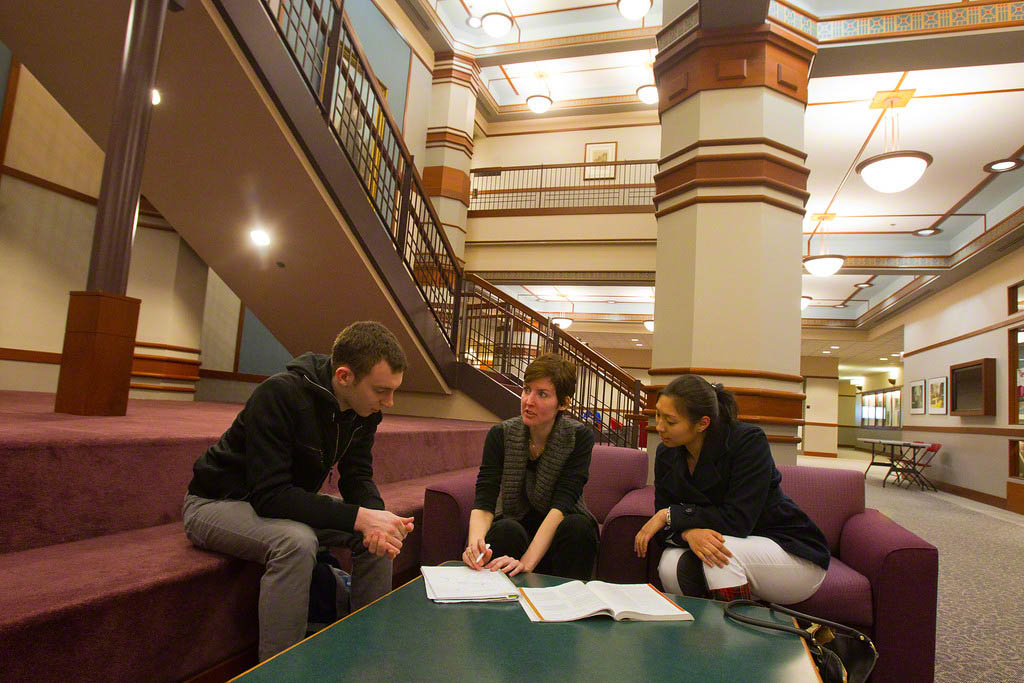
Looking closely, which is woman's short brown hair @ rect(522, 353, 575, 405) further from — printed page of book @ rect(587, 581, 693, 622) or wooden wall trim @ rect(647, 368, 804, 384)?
wooden wall trim @ rect(647, 368, 804, 384)

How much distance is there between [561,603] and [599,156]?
448 inches

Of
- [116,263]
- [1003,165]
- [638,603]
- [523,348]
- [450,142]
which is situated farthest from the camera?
[450,142]

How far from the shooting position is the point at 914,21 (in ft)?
13.2

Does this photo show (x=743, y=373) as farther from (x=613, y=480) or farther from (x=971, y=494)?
(x=971, y=494)

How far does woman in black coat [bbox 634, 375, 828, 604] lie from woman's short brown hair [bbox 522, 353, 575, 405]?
1.13 feet

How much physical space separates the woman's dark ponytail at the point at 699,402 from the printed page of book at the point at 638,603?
26.0 inches

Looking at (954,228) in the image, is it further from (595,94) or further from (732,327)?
(732,327)

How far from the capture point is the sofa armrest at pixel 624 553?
231 centimetres

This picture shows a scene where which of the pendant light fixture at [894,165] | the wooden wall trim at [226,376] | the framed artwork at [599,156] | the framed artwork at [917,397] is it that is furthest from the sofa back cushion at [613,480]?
the framed artwork at [917,397]

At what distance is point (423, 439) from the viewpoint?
12.8 ft

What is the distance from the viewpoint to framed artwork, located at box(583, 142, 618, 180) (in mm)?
11754

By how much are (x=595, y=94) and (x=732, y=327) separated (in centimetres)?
923

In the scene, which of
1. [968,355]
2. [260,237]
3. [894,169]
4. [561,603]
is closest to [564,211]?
[894,169]

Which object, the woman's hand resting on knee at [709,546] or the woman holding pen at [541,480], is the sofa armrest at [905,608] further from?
the woman holding pen at [541,480]
